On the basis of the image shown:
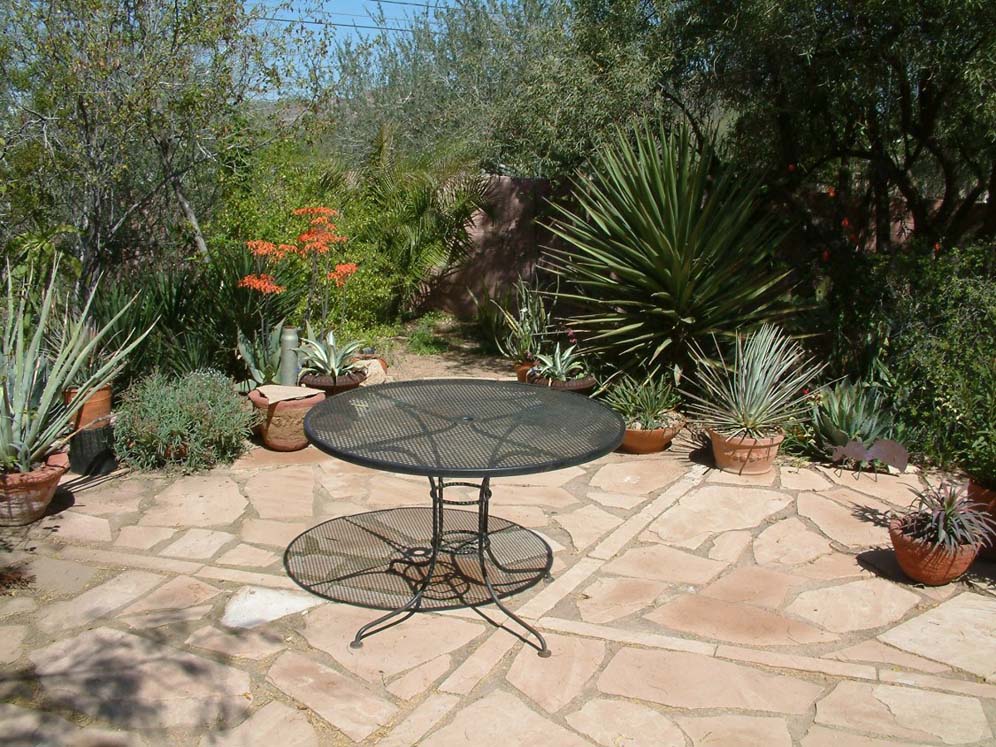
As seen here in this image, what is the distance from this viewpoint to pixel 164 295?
20.0ft

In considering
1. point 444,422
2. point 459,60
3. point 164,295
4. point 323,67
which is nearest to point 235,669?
point 444,422

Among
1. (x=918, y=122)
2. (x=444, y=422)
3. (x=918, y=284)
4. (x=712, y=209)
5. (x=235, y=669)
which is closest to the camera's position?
(x=235, y=669)

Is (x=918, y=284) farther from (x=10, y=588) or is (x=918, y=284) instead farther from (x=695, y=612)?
(x=10, y=588)

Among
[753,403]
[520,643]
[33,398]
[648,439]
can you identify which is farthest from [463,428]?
[33,398]

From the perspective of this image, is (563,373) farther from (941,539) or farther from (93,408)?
(93,408)

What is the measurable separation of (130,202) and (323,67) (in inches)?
75.7

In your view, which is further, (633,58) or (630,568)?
(633,58)

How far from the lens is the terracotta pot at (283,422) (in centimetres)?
546

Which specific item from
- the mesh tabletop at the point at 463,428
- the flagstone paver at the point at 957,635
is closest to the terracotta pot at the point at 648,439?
the mesh tabletop at the point at 463,428

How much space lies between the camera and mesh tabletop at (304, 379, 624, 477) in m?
3.04

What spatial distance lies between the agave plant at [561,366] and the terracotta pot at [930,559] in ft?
9.08

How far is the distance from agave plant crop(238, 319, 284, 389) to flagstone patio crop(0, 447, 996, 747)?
1356mm

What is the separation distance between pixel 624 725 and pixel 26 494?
3130 millimetres

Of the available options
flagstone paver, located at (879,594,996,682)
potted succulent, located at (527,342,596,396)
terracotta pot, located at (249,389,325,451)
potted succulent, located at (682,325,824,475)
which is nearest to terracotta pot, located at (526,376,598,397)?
potted succulent, located at (527,342,596,396)
